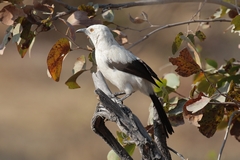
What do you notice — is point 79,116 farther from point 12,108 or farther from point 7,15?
point 7,15

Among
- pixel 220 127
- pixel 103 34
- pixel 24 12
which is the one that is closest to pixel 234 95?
pixel 220 127

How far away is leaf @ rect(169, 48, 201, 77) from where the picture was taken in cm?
252

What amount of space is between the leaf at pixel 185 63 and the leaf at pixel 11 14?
0.83m

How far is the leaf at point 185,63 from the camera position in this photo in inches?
99.0

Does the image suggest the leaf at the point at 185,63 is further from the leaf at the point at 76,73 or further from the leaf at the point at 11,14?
the leaf at the point at 11,14

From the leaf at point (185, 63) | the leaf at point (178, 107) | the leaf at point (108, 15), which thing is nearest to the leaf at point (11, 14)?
the leaf at point (108, 15)

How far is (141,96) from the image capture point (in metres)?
8.16

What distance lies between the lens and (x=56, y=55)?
280 cm

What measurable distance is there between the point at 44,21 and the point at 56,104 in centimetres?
584

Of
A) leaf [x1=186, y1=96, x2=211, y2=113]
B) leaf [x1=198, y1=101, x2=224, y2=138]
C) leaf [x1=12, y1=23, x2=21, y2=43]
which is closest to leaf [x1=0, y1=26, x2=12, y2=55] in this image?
leaf [x1=12, y1=23, x2=21, y2=43]

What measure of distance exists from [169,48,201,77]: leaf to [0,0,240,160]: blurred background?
3698 mm

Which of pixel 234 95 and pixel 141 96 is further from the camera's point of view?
pixel 141 96

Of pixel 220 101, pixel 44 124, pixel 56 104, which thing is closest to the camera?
pixel 220 101

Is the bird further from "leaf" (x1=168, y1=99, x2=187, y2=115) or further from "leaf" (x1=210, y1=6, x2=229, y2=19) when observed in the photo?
"leaf" (x1=210, y1=6, x2=229, y2=19)
